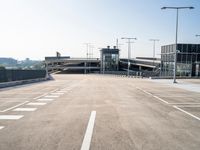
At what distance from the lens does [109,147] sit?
703 centimetres

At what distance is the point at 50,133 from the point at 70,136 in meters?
0.72

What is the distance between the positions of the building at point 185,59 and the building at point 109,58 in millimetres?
59066

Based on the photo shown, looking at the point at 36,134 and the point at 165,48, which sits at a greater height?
the point at 165,48

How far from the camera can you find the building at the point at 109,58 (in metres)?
131

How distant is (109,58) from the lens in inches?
5177

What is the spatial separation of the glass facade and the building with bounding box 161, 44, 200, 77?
59.1m

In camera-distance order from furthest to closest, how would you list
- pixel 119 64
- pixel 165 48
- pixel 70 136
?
1. pixel 119 64
2. pixel 165 48
3. pixel 70 136

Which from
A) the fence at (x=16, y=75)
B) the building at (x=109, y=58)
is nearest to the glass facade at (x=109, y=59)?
the building at (x=109, y=58)

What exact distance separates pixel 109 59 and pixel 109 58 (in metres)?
0.46

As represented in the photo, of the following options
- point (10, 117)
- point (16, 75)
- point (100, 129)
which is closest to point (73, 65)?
point (16, 75)

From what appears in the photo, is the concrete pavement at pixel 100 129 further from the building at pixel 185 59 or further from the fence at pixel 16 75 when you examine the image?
the building at pixel 185 59

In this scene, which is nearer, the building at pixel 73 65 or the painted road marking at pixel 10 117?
the painted road marking at pixel 10 117

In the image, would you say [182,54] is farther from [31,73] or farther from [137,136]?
[137,136]

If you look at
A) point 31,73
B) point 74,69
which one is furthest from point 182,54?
point 74,69
